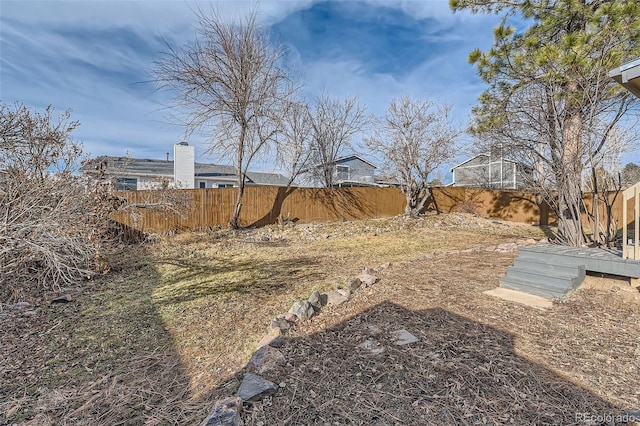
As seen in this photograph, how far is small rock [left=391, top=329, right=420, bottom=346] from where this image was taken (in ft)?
8.09

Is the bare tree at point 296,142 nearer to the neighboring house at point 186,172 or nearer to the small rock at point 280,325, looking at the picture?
the neighboring house at point 186,172

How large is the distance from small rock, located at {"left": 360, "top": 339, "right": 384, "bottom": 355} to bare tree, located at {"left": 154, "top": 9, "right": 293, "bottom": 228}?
757 cm

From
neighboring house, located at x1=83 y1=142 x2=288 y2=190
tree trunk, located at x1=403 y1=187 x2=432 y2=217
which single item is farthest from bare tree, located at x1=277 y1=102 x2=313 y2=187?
tree trunk, located at x1=403 y1=187 x2=432 y2=217

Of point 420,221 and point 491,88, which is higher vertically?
point 491,88

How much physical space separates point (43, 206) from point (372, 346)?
459 cm

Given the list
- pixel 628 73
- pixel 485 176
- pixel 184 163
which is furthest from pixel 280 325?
pixel 485 176

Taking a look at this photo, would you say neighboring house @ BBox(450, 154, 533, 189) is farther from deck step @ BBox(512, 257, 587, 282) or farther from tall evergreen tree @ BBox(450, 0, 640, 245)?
deck step @ BBox(512, 257, 587, 282)

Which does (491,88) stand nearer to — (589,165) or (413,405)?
(589,165)

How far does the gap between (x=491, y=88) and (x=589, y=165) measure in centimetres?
222

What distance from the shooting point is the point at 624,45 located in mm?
4598

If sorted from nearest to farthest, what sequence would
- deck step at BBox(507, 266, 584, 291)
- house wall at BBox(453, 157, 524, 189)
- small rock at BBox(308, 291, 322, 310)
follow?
small rock at BBox(308, 291, 322, 310), deck step at BBox(507, 266, 584, 291), house wall at BBox(453, 157, 524, 189)

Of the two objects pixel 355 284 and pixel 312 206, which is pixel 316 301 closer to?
pixel 355 284

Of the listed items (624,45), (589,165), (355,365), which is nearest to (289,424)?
(355,365)

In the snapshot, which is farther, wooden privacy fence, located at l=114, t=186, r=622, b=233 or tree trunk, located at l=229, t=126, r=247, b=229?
tree trunk, located at l=229, t=126, r=247, b=229
